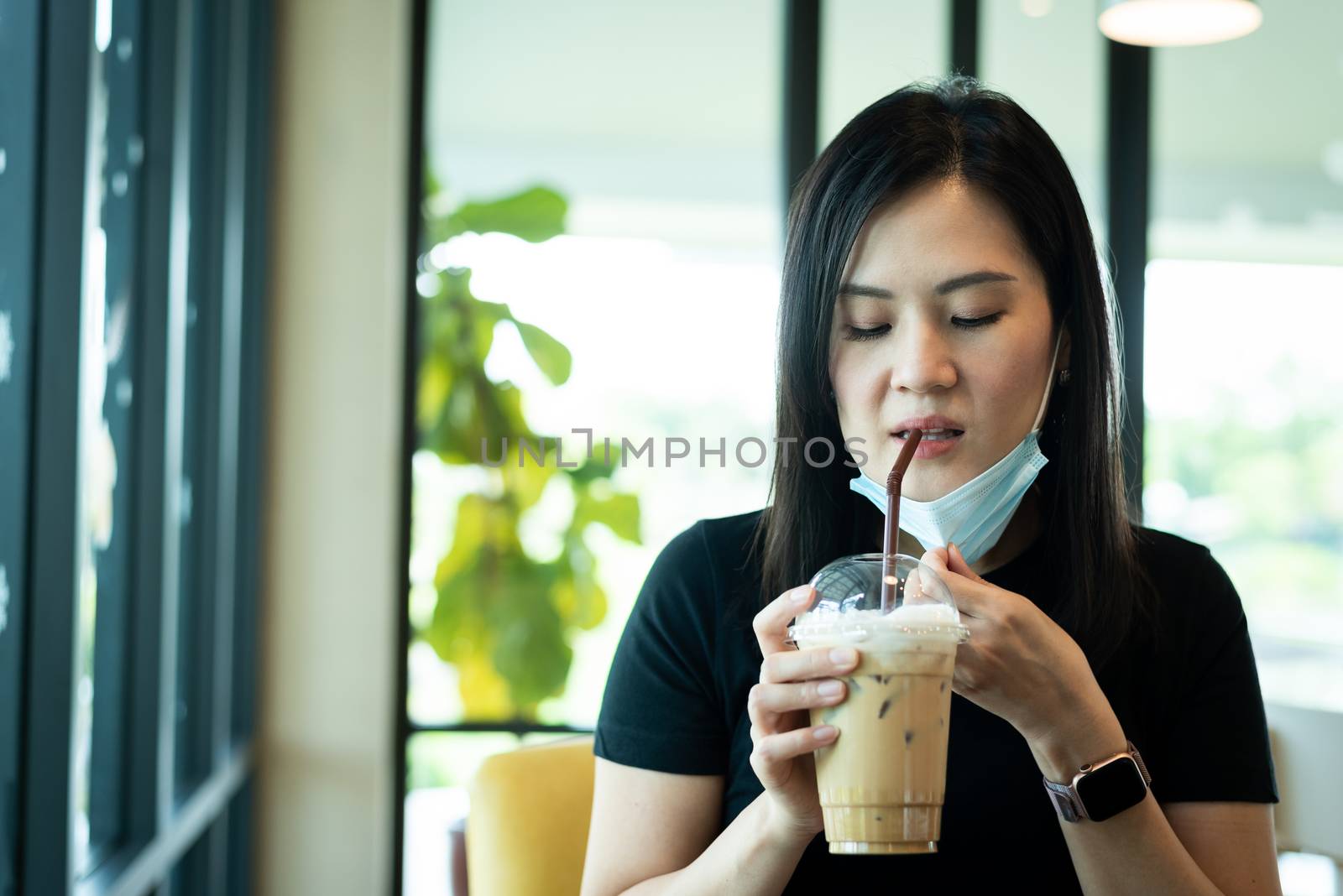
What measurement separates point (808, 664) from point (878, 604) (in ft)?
0.27

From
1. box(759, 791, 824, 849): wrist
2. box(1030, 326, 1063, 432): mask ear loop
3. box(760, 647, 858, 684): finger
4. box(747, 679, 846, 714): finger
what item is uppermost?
box(1030, 326, 1063, 432): mask ear loop

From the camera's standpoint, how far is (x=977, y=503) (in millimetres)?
1302

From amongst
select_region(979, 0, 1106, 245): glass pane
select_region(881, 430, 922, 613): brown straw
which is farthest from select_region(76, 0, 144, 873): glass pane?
select_region(979, 0, 1106, 245): glass pane

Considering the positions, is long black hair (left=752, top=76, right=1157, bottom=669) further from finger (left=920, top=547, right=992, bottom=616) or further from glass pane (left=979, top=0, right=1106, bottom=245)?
glass pane (left=979, top=0, right=1106, bottom=245)

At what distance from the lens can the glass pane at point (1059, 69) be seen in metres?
3.68

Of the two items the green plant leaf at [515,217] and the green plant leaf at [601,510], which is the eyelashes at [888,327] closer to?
the green plant leaf at [601,510]

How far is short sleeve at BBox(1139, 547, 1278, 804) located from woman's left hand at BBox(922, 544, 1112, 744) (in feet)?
0.97

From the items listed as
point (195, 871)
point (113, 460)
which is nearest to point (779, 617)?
point (113, 460)

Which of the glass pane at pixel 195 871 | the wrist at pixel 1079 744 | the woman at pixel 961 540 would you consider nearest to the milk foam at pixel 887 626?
the wrist at pixel 1079 744

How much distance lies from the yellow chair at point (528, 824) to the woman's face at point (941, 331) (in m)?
0.65

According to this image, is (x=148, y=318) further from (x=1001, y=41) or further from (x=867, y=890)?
(x=1001, y=41)

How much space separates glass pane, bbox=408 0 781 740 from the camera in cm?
350

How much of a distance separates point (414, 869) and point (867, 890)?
255 centimetres

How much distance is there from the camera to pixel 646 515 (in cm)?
352
